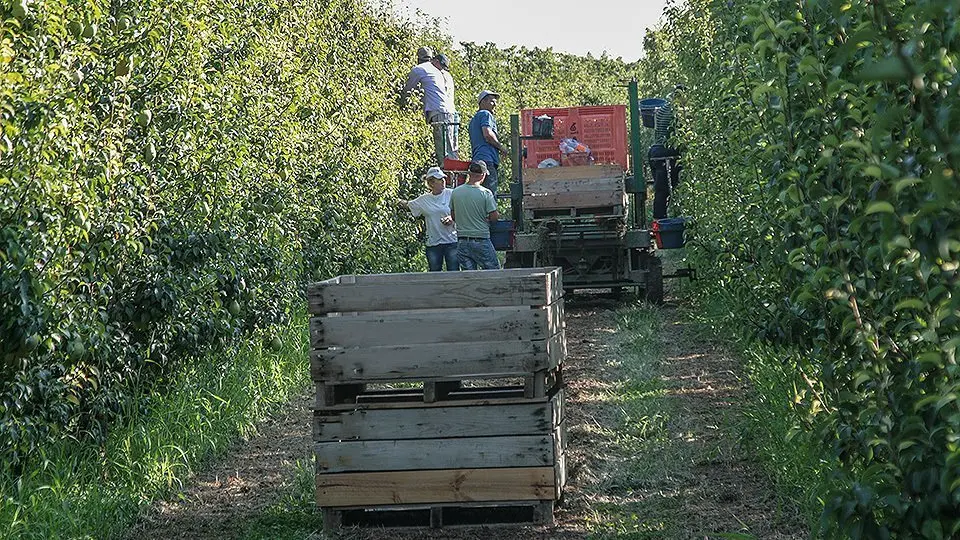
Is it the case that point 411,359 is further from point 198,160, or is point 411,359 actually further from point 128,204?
point 198,160

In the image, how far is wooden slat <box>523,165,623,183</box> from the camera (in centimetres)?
1548

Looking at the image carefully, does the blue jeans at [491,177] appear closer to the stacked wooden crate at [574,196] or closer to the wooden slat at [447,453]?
the stacked wooden crate at [574,196]

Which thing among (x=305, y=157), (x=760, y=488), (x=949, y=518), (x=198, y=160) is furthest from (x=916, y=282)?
(x=305, y=157)

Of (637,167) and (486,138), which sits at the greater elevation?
(486,138)

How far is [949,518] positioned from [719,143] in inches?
282

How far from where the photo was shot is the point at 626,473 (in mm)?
7039

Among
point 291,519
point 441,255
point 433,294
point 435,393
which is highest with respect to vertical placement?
point 433,294

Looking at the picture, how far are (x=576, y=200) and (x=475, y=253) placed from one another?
2940 mm

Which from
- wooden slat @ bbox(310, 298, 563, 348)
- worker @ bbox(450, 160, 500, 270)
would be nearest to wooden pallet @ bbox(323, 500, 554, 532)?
wooden slat @ bbox(310, 298, 563, 348)

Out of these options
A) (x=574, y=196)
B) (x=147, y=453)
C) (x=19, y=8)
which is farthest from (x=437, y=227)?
(x=19, y=8)

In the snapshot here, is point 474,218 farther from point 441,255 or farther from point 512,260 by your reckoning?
point 512,260

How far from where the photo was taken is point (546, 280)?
614 centimetres

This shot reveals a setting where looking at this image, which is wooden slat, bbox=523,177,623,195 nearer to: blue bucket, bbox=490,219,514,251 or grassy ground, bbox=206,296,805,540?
blue bucket, bbox=490,219,514,251

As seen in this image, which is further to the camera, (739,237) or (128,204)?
(739,237)
